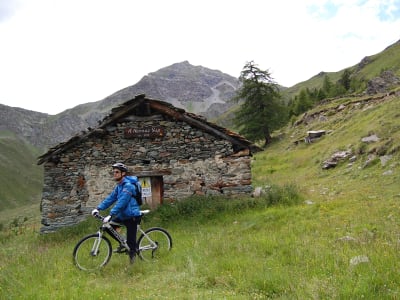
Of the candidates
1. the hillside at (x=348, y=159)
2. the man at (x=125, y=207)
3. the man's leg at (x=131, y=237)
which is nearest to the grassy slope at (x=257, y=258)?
the hillside at (x=348, y=159)

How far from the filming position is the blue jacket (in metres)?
7.14

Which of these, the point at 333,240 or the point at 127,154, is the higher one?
the point at 127,154

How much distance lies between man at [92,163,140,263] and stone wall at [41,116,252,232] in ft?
17.8

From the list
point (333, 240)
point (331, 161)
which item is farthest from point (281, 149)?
point (333, 240)

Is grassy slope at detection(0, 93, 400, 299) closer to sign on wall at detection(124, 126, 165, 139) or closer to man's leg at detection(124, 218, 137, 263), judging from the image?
man's leg at detection(124, 218, 137, 263)

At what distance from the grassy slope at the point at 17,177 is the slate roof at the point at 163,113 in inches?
3675

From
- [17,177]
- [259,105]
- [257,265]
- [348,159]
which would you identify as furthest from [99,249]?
[17,177]

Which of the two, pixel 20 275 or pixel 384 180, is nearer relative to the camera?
pixel 20 275

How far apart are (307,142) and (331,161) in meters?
8.92

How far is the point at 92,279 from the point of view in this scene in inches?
257

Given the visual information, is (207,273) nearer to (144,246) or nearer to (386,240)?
(144,246)

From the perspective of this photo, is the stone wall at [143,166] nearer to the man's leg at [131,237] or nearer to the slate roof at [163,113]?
the slate roof at [163,113]

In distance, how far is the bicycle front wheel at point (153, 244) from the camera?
7.71m

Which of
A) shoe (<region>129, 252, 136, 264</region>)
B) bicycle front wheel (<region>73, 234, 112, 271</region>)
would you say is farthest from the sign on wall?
shoe (<region>129, 252, 136, 264</region>)
